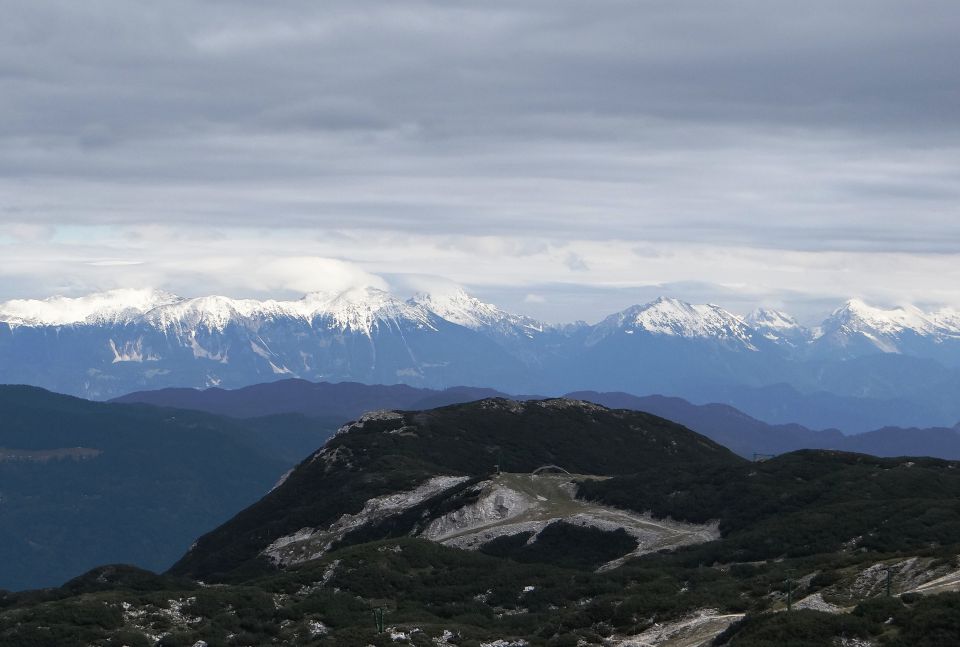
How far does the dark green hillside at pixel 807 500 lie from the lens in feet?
349

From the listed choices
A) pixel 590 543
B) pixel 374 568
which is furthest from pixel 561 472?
pixel 374 568

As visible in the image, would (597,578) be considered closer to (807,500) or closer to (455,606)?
(455,606)

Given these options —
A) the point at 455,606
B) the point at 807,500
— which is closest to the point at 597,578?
the point at 455,606

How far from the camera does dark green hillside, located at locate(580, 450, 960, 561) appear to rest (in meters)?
106

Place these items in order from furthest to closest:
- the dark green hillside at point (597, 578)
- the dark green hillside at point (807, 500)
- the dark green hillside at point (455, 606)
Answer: the dark green hillside at point (807, 500), the dark green hillside at point (597, 578), the dark green hillside at point (455, 606)

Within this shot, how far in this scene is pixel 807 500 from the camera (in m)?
136

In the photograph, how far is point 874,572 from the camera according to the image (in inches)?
2766

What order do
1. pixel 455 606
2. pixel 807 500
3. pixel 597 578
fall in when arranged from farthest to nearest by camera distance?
1. pixel 807 500
2. pixel 597 578
3. pixel 455 606

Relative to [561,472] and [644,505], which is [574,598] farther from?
[561,472]

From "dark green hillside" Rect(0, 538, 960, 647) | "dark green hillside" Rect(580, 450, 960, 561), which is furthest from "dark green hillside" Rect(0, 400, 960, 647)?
"dark green hillside" Rect(580, 450, 960, 561)

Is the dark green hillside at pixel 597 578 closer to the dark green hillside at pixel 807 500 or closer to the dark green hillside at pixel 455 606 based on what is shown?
the dark green hillside at pixel 455 606

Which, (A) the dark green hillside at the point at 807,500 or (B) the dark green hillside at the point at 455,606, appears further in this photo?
(A) the dark green hillside at the point at 807,500

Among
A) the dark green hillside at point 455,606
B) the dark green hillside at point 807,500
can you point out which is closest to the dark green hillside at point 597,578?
the dark green hillside at point 455,606

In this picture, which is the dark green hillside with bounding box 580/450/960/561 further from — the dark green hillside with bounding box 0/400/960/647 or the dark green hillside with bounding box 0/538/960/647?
the dark green hillside with bounding box 0/538/960/647
